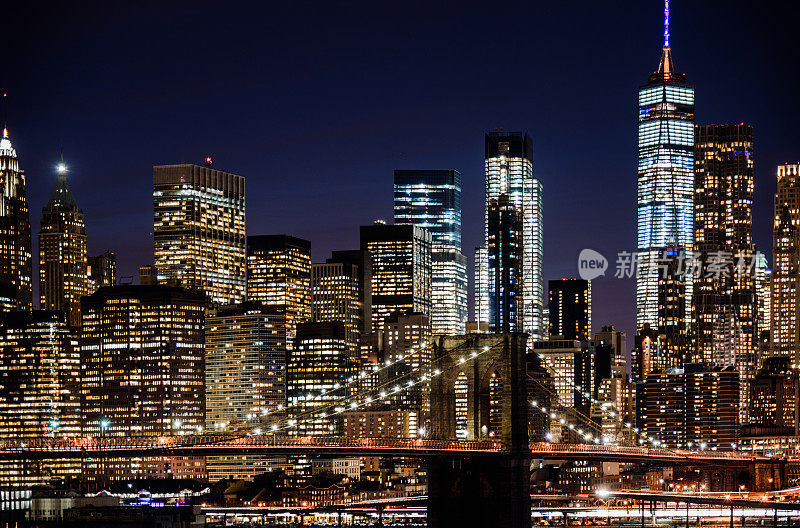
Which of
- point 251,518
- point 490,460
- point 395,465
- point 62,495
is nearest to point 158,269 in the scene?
point 395,465

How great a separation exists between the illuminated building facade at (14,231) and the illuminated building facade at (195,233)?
14703 mm

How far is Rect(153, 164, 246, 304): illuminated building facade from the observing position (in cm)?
17900

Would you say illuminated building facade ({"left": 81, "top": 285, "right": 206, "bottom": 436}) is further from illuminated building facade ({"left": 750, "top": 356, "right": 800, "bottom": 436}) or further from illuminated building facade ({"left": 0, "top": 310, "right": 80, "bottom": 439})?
illuminated building facade ({"left": 750, "top": 356, "right": 800, "bottom": 436})

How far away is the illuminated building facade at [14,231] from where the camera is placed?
173125 millimetres

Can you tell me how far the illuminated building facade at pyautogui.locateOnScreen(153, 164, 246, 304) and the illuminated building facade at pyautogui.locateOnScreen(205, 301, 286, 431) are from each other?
19.6 m

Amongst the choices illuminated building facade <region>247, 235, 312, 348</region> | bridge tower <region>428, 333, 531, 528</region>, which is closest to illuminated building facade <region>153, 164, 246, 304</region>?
illuminated building facade <region>247, 235, 312, 348</region>

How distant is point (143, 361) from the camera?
143875 mm

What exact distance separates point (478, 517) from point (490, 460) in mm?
2496

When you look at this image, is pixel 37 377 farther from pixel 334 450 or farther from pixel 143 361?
pixel 334 450

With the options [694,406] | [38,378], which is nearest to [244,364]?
[38,378]

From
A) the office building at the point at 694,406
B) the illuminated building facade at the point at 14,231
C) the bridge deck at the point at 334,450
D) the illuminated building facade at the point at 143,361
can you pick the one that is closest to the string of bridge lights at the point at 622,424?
the office building at the point at 694,406

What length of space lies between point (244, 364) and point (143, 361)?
14729 mm

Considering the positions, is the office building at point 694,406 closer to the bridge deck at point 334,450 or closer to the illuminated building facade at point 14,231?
the illuminated building facade at point 14,231

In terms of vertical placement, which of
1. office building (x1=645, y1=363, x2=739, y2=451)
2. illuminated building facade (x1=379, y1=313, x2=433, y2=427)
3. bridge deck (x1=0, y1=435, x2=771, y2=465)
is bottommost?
office building (x1=645, y1=363, x2=739, y2=451)
